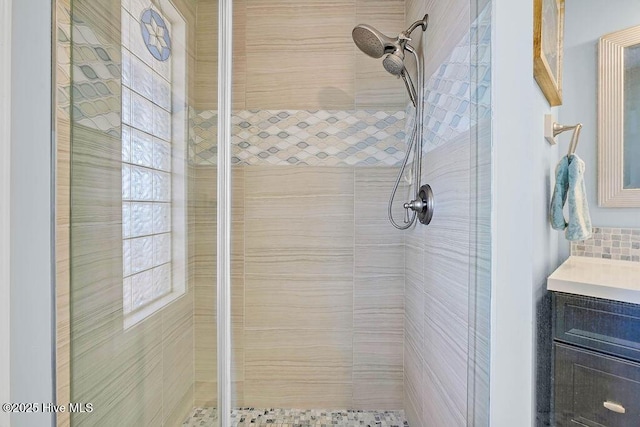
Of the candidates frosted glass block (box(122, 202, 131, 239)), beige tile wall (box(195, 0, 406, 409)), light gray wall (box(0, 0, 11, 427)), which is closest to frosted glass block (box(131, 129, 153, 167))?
frosted glass block (box(122, 202, 131, 239))

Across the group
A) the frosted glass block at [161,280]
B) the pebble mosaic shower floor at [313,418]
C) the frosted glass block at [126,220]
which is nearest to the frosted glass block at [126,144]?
the frosted glass block at [126,220]

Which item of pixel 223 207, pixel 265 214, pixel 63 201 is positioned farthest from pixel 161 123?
pixel 265 214

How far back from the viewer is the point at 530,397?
0.63m

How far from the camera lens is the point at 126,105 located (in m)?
0.73

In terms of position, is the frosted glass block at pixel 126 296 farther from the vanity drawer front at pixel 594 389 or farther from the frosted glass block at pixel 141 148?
the vanity drawer front at pixel 594 389

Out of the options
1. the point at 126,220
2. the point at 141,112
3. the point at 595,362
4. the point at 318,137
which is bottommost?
the point at 595,362

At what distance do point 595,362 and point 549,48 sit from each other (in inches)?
22.6

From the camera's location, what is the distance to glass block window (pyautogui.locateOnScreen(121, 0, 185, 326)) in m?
0.73

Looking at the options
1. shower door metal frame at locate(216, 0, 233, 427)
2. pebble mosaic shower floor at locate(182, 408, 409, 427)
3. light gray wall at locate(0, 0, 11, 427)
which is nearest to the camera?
light gray wall at locate(0, 0, 11, 427)

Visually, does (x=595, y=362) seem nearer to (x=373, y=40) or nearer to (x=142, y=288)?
(x=142, y=288)

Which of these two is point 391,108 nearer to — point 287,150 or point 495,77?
point 287,150

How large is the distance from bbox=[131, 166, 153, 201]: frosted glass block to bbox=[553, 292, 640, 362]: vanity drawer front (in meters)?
0.89

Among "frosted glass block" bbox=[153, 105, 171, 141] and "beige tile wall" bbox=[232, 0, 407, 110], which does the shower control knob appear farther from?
"frosted glass block" bbox=[153, 105, 171, 141]

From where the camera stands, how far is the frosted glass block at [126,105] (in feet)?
2.38
